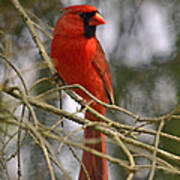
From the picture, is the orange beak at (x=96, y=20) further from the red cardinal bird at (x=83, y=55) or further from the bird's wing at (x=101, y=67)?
the bird's wing at (x=101, y=67)

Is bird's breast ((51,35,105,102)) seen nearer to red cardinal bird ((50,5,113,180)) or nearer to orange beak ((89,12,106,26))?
red cardinal bird ((50,5,113,180))

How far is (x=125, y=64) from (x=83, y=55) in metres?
1.08

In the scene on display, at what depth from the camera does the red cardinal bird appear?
2211 mm

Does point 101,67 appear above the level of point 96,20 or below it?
below

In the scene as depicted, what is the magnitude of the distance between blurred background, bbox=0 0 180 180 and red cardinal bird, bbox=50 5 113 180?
0.39 metres

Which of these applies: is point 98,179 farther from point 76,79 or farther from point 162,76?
point 162,76

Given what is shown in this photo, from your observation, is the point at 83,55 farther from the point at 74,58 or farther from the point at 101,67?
the point at 101,67

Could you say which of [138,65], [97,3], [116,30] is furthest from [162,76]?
[97,3]

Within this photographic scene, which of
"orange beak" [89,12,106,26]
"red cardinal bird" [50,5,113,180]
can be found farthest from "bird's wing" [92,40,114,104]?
"orange beak" [89,12,106,26]

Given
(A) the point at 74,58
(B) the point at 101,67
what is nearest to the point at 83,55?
(A) the point at 74,58

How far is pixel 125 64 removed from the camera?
10.8 feet

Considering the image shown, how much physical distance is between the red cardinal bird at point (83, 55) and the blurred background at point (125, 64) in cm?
39

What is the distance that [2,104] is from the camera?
1334 millimetres

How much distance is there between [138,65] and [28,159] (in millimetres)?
1262
